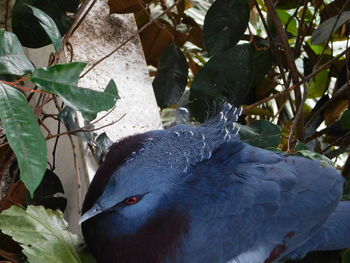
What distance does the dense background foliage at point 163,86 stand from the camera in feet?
2.40

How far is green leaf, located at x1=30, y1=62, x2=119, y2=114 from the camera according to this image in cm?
72

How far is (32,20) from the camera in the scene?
1.13 meters

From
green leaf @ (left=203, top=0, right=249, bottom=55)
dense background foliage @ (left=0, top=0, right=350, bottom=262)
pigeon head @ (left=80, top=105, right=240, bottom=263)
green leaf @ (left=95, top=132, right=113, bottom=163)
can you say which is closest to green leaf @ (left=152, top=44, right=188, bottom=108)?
dense background foliage @ (left=0, top=0, right=350, bottom=262)

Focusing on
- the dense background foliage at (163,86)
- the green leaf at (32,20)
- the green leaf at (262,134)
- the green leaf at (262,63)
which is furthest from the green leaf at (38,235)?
the green leaf at (262,63)

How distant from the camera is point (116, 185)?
0.92 metres

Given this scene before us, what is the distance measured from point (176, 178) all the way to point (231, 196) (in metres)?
0.11

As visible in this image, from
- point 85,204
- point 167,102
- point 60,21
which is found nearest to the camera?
point 85,204

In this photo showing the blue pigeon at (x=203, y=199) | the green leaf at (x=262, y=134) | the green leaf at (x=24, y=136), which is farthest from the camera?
the green leaf at (x=262, y=134)

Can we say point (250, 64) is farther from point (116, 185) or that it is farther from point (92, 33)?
point (116, 185)

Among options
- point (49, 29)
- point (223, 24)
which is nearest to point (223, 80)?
point (223, 24)

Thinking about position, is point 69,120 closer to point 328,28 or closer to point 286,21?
point 328,28

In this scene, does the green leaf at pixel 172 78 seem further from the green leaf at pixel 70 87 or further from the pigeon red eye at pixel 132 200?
the green leaf at pixel 70 87

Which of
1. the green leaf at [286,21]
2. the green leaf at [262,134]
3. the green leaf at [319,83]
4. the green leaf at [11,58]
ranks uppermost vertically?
the green leaf at [11,58]

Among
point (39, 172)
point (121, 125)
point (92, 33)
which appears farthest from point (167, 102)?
point (39, 172)
